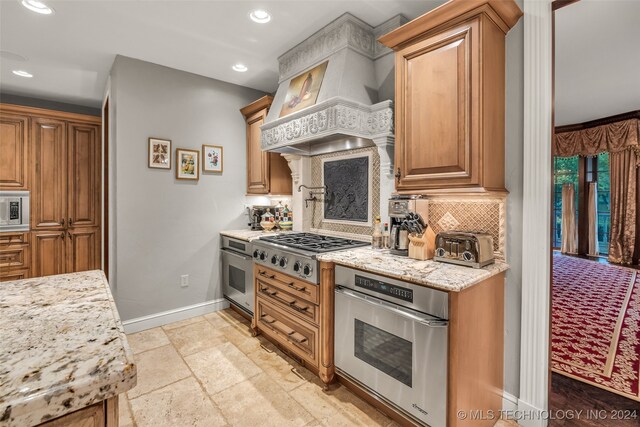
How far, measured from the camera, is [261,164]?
143 inches

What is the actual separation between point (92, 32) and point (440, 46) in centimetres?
287

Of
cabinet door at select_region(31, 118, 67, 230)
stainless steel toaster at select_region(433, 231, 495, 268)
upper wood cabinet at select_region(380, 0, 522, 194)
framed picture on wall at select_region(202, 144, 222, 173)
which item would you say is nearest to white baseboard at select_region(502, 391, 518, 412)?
stainless steel toaster at select_region(433, 231, 495, 268)

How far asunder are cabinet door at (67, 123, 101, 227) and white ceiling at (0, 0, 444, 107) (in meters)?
0.84

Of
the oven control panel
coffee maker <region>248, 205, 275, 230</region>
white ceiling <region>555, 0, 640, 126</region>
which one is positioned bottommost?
the oven control panel

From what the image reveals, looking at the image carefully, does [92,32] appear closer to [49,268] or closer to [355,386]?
[49,268]

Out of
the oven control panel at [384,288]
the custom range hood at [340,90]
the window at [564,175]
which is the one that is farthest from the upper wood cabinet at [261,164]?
the window at [564,175]

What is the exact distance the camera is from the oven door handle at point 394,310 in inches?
60.2

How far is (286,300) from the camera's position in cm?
250

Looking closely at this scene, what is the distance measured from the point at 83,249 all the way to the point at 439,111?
484 cm

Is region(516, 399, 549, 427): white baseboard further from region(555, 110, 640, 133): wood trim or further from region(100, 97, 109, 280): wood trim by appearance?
region(555, 110, 640, 133): wood trim

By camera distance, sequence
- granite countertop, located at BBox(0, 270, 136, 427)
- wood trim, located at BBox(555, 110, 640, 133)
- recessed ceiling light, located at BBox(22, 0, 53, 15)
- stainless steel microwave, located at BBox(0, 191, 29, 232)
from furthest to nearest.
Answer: wood trim, located at BBox(555, 110, 640, 133) < stainless steel microwave, located at BBox(0, 191, 29, 232) < recessed ceiling light, located at BBox(22, 0, 53, 15) < granite countertop, located at BBox(0, 270, 136, 427)

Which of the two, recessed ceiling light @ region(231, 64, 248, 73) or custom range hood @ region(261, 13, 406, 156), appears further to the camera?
recessed ceiling light @ region(231, 64, 248, 73)

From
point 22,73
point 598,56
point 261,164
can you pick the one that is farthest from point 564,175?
point 22,73

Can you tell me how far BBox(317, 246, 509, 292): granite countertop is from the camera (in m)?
1.54
